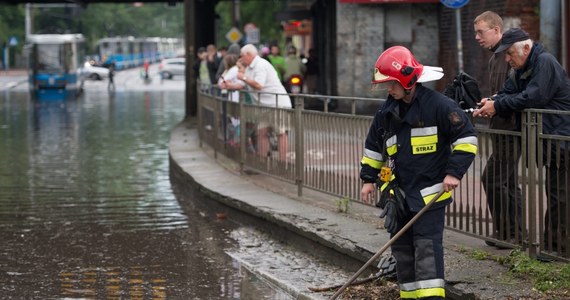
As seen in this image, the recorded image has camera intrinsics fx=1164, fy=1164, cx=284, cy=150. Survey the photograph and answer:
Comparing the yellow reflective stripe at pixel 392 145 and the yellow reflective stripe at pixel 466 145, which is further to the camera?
the yellow reflective stripe at pixel 392 145

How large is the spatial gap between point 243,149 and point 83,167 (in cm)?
445

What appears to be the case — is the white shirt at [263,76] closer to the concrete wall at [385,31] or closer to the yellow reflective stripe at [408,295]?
the yellow reflective stripe at [408,295]

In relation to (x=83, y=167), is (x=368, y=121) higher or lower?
higher

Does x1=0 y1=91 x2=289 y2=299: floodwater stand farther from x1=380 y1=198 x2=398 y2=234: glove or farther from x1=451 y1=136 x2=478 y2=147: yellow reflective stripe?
x1=451 y1=136 x2=478 y2=147: yellow reflective stripe

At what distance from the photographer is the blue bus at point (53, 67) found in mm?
47281

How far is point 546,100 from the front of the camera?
24.0 feet

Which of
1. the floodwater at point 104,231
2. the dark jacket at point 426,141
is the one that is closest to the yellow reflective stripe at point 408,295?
the dark jacket at point 426,141

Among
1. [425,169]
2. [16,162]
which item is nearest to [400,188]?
[425,169]

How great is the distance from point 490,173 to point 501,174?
0.43ft

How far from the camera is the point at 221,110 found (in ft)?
50.3

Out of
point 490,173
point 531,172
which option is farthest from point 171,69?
point 531,172

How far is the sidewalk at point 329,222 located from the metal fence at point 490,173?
21 centimetres

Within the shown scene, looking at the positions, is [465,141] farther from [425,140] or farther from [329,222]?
[329,222]

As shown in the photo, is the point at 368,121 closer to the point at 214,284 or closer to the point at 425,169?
the point at 214,284
